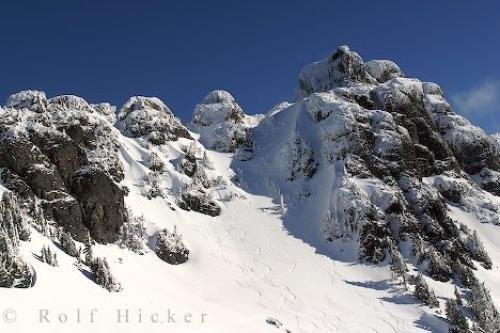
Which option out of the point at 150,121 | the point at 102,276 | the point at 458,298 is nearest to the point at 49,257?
the point at 102,276

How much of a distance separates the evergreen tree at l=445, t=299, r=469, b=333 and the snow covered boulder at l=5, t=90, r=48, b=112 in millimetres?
63076

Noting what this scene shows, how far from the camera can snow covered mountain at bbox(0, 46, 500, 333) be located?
5178 centimetres

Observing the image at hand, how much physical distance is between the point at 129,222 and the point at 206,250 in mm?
12087

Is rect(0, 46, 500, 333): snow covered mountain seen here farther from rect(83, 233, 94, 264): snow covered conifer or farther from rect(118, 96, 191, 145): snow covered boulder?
rect(118, 96, 191, 145): snow covered boulder

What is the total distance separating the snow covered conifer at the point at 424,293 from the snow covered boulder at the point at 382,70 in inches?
2695

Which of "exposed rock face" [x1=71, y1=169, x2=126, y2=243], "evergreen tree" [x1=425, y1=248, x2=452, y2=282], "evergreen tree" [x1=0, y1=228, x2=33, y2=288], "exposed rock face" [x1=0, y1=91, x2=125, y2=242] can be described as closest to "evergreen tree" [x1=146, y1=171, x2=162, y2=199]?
"exposed rock face" [x1=0, y1=91, x2=125, y2=242]

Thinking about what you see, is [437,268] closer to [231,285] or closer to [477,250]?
[477,250]

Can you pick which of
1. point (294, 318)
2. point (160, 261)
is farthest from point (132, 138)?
point (294, 318)

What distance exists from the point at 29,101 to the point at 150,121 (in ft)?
101

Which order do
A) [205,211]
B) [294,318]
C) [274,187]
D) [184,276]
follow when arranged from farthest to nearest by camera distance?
[274,187] → [205,211] → [184,276] → [294,318]

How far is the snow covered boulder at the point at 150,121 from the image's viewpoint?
108812 mm

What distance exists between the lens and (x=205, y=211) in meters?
89.8

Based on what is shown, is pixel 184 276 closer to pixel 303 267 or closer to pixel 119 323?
pixel 303 267

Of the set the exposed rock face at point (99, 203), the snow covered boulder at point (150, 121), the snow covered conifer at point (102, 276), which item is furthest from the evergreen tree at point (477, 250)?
the snow covered conifer at point (102, 276)
